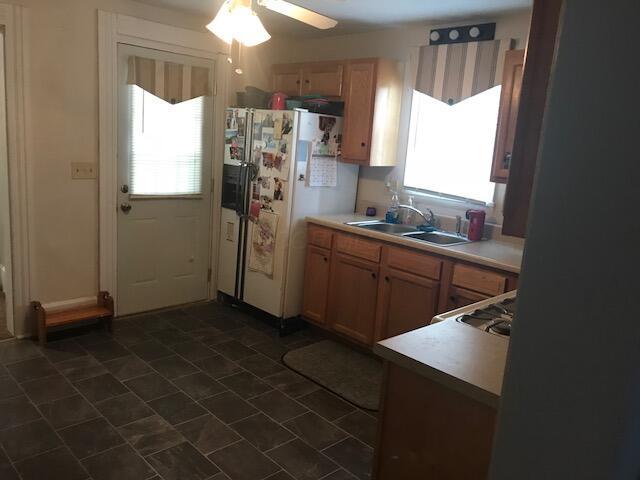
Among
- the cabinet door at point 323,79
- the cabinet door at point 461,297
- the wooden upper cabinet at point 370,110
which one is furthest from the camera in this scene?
the cabinet door at point 323,79

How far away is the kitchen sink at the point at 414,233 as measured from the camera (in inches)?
138

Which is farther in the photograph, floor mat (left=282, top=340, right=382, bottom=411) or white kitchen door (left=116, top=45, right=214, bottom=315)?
white kitchen door (left=116, top=45, right=214, bottom=315)

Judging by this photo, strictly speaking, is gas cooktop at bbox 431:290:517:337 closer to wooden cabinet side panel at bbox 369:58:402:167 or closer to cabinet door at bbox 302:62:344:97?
wooden cabinet side panel at bbox 369:58:402:167

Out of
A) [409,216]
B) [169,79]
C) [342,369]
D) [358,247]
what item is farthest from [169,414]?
[169,79]

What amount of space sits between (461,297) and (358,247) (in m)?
0.84

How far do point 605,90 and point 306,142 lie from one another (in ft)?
10.3

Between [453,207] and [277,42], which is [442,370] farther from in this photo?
[277,42]

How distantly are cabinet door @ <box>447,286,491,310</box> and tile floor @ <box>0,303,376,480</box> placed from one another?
808mm

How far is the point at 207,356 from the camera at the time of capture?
3.46m

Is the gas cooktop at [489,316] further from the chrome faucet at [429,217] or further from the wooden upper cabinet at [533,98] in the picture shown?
the chrome faucet at [429,217]

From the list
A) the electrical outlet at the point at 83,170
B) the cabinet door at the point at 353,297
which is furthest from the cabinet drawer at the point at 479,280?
the electrical outlet at the point at 83,170

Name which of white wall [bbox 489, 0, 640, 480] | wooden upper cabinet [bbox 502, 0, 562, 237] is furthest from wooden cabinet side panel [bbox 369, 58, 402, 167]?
white wall [bbox 489, 0, 640, 480]

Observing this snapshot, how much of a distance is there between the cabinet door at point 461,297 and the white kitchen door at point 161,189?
7.37 feet

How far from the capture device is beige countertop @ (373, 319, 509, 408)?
1382 mm
